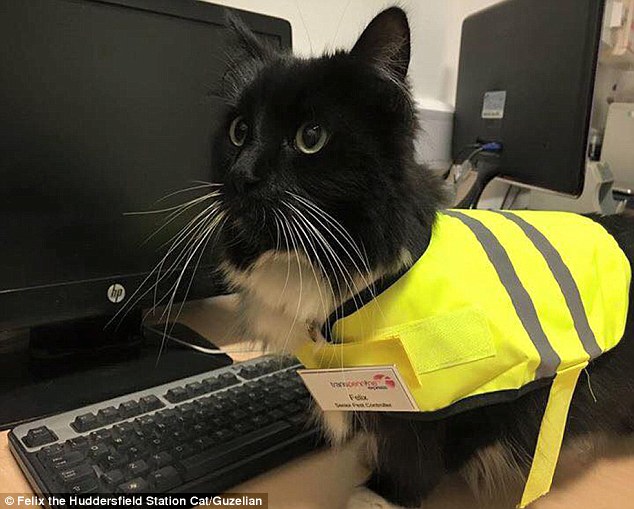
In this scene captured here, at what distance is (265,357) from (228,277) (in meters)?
0.24

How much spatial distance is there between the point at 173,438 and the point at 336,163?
0.36 metres

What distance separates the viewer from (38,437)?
25.6 inches

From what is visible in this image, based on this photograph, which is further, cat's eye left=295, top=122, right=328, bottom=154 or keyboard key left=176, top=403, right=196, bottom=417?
keyboard key left=176, top=403, right=196, bottom=417

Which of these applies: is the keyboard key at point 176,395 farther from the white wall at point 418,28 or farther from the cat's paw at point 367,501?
the white wall at point 418,28

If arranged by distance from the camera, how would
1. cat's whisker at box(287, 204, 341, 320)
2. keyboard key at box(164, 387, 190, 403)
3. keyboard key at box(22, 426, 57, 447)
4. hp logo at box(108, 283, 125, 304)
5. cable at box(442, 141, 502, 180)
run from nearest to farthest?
1. cat's whisker at box(287, 204, 341, 320)
2. keyboard key at box(22, 426, 57, 447)
3. keyboard key at box(164, 387, 190, 403)
4. hp logo at box(108, 283, 125, 304)
5. cable at box(442, 141, 502, 180)

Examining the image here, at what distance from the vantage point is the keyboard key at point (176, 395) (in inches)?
29.4

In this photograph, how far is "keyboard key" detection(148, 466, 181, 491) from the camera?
586 millimetres

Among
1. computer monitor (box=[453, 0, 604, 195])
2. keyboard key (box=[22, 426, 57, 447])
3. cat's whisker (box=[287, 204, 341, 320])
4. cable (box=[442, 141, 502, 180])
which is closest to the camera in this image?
cat's whisker (box=[287, 204, 341, 320])

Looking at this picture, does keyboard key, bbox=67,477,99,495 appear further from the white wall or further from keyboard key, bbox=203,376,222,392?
the white wall

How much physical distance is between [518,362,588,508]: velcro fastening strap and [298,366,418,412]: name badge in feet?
0.54

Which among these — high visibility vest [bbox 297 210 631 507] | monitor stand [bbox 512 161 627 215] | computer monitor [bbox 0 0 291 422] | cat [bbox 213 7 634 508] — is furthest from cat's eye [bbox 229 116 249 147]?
monitor stand [bbox 512 161 627 215]

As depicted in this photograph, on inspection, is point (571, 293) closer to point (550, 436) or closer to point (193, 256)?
point (550, 436)

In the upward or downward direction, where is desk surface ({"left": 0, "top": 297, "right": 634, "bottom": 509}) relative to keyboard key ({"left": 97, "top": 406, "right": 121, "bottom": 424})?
downward

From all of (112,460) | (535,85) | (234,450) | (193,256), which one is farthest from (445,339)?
(535,85)
